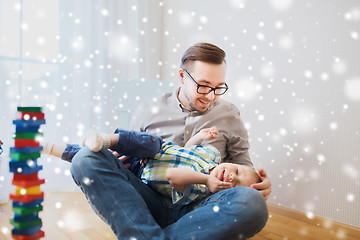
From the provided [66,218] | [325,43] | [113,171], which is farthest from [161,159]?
[325,43]

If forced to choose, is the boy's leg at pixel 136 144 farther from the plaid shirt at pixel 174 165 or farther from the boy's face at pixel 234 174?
the boy's face at pixel 234 174

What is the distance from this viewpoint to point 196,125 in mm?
1570

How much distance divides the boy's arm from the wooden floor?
74 cm

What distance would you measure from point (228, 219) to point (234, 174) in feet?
0.84

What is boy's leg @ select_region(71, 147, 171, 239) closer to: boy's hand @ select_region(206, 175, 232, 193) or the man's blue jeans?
the man's blue jeans

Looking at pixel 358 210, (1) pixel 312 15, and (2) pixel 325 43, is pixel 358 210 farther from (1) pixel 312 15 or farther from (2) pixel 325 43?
(1) pixel 312 15

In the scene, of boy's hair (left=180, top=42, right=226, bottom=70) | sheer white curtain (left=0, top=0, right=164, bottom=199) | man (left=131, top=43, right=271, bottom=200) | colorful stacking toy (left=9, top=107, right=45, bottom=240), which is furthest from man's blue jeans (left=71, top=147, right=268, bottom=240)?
sheer white curtain (left=0, top=0, right=164, bottom=199)

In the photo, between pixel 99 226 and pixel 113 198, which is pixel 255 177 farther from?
pixel 99 226

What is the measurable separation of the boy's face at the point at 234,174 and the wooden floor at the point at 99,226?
24.8 inches

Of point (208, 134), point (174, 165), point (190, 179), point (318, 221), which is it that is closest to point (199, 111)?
point (208, 134)

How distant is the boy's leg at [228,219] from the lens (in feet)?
3.37

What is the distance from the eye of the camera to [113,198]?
1.08m

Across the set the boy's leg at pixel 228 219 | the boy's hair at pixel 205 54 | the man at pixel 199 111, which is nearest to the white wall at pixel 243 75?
the man at pixel 199 111

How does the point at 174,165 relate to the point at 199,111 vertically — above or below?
below
